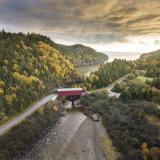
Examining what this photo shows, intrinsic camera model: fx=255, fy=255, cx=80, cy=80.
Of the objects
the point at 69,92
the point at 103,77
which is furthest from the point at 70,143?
the point at 103,77

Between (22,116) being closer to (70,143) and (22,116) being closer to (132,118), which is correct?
(70,143)

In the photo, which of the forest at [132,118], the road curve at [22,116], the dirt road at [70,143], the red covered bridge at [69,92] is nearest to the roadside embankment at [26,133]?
the dirt road at [70,143]

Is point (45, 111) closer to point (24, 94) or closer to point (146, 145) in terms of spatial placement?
point (24, 94)

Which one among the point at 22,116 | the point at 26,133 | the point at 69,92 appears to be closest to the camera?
the point at 26,133

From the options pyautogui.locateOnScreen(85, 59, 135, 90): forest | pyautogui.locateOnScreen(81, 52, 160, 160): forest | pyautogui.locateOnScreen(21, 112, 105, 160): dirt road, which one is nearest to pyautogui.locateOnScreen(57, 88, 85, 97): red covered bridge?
pyautogui.locateOnScreen(81, 52, 160, 160): forest

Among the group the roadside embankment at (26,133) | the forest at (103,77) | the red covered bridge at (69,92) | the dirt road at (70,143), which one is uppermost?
the forest at (103,77)

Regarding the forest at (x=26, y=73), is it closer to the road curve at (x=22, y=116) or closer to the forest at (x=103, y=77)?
the road curve at (x=22, y=116)

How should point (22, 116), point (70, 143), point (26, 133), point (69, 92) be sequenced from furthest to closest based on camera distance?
point (69, 92)
point (22, 116)
point (70, 143)
point (26, 133)

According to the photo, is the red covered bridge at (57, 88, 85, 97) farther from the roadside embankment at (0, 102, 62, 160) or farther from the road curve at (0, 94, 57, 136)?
the roadside embankment at (0, 102, 62, 160)

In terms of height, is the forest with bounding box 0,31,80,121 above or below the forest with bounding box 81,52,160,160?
above

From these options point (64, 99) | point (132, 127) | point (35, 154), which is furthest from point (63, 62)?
point (35, 154)

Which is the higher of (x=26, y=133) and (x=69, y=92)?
(x=69, y=92)
